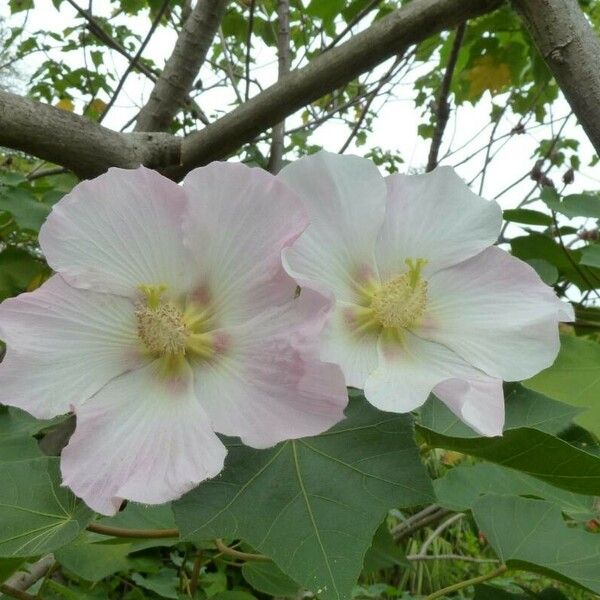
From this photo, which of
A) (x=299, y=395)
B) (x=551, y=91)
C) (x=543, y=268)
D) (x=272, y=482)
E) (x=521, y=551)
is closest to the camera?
(x=299, y=395)

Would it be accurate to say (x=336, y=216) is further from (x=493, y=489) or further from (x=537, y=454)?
(x=493, y=489)

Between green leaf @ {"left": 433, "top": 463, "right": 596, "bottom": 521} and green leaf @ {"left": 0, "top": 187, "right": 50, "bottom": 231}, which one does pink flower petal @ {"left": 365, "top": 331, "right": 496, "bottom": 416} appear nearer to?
green leaf @ {"left": 433, "top": 463, "right": 596, "bottom": 521}

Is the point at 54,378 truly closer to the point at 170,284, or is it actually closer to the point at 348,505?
the point at 170,284

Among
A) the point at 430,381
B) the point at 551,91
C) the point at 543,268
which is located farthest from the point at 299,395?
the point at 551,91

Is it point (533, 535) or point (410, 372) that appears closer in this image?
point (410, 372)

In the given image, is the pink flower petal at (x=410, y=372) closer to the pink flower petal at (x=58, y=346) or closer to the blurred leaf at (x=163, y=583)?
the pink flower petal at (x=58, y=346)

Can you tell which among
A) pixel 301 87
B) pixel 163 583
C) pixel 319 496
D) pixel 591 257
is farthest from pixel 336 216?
pixel 163 583

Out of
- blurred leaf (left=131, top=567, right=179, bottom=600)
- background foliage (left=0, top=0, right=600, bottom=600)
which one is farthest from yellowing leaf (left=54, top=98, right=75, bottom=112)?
blurred leaf (left=131, top=567, right=179, bottom=600)
